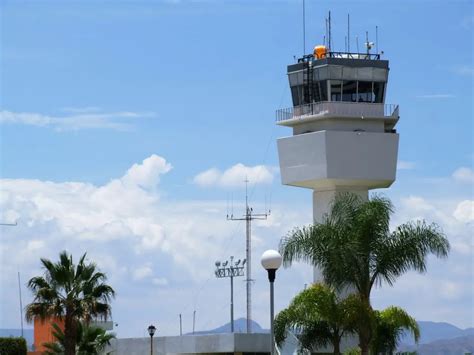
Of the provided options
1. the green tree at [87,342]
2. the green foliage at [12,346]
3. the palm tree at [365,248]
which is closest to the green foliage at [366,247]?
the palm tree at [365,248]

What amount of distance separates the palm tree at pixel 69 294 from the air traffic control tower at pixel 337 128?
799 inches

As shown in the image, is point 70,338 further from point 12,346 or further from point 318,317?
point 12,346

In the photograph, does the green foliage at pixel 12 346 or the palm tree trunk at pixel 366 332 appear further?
the green foliage at pixel 12 346

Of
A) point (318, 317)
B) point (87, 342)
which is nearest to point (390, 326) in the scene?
point (318, 317)

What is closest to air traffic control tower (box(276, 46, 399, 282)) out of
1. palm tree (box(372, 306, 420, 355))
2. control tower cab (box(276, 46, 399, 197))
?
control tower cab (box(276, 46, 399, 197))

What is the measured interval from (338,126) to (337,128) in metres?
0.15

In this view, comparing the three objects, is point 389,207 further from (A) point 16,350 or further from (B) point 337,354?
(A) point 16,350

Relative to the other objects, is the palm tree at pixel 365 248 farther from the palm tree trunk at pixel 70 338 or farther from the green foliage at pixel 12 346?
the green foliage at pixel 12 346

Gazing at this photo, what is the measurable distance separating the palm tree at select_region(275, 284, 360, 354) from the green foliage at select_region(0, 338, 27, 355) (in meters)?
13.5

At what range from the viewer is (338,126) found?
71.3 meters

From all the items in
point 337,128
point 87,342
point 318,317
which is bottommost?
point 87,342

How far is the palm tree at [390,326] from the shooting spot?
5500 centimetres

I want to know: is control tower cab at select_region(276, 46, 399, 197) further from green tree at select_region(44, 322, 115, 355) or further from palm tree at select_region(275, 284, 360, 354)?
green tree at select_region(44, 322, 115, 355)

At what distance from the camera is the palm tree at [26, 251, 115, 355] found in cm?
5153
